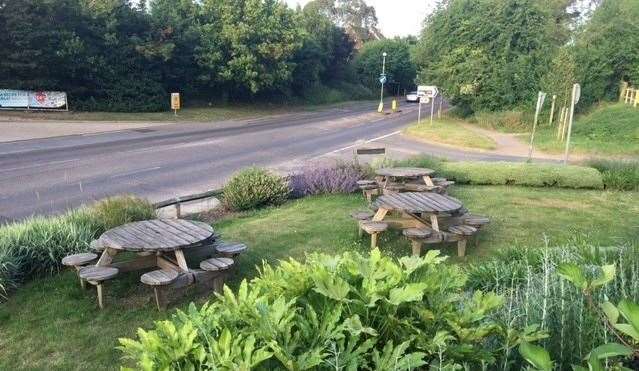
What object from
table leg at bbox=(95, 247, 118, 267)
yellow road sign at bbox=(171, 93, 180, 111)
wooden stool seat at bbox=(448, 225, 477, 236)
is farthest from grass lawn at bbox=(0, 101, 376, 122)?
wooden stool seat at bbox=(448, 225, 477, 236)

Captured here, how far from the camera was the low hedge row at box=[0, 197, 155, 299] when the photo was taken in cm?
603

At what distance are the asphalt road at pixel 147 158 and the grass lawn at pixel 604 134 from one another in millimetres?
9056

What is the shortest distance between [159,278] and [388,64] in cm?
6592

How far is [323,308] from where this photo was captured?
238 centimetres

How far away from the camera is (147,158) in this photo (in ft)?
57.4

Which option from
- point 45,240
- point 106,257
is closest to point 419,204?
point 106,257

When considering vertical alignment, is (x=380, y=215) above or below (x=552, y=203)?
above

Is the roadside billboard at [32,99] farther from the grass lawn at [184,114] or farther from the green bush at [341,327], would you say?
the green bush at [341,327]

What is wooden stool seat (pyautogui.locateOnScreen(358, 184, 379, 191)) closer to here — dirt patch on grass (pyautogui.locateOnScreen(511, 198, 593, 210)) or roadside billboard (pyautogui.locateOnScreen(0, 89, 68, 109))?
dirt patch on grass (pyautogui.locateOnScreen(511, 198, 593, 210))

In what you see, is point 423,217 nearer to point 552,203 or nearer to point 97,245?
point 552,203

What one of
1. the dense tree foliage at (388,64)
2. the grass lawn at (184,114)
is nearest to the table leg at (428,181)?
the grass lawn at (184,114)

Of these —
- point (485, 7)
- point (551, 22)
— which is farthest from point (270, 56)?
point (551, 22)

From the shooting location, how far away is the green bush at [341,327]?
2.03 metres

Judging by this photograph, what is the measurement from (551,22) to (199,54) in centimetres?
2453
